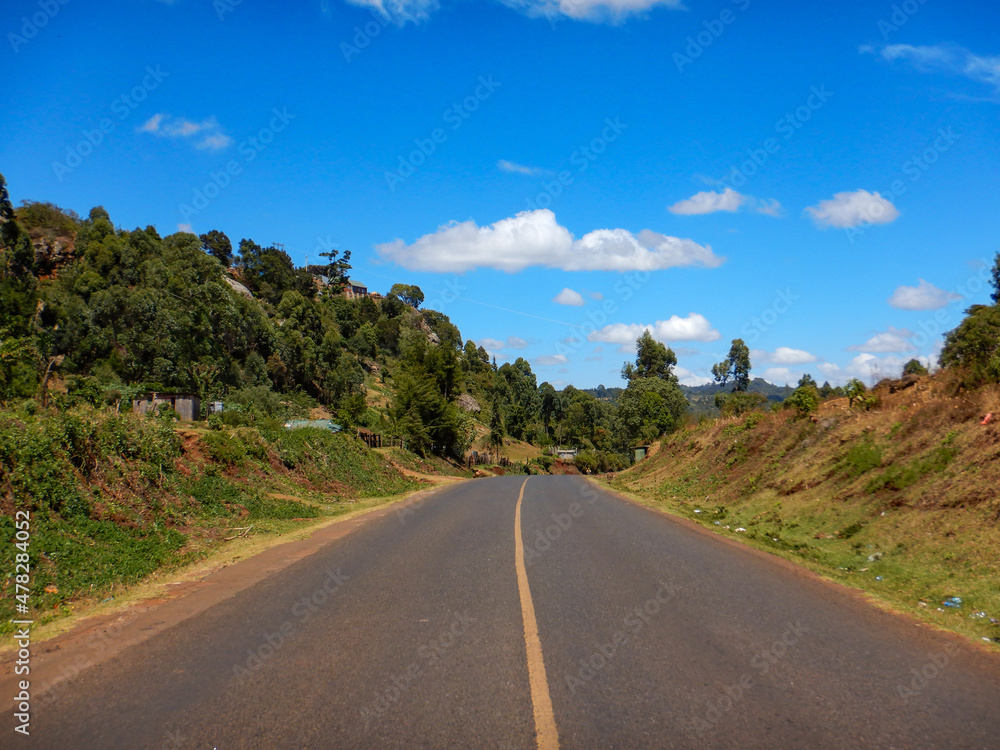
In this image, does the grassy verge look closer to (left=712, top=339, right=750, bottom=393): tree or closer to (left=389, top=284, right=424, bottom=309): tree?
(left=712, top=339, right=750, bottom=393): tree

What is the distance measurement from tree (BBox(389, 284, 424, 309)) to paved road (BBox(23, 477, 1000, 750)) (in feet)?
533

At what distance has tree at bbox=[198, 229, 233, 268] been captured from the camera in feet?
363

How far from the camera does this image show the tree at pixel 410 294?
168 meters

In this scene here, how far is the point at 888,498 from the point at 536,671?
33.5 ft

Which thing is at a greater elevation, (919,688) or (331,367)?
(331,367)

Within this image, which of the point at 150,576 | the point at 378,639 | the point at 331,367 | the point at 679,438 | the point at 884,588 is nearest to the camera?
the point at 378,639

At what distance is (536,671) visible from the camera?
17.0 ft

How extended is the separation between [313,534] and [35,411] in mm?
5587

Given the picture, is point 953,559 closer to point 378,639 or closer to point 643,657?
point 643,657

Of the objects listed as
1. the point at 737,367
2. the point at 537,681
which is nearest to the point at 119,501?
the point at 537,681

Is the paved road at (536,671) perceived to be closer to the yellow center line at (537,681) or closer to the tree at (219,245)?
the yellow center line at (537,681)

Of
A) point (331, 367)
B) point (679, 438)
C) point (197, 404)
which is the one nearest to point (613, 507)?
point (679, 438)

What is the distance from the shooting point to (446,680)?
5012 mm

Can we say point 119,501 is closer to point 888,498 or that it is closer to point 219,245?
point 888,498
